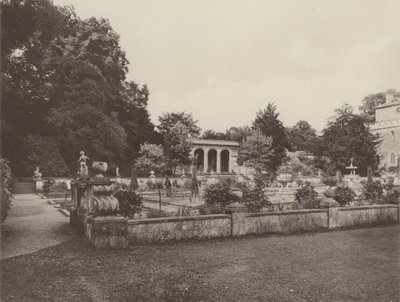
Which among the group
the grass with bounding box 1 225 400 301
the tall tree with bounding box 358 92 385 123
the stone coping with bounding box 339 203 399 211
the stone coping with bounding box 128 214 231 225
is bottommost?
the grass with bounding box 1 225 400 301

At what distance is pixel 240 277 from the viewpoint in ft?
22.4

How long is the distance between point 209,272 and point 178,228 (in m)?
3.16

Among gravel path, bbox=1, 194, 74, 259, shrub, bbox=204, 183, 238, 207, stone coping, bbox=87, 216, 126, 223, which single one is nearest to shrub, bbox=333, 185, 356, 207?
shrub, bbox=204, 183, 238, 207

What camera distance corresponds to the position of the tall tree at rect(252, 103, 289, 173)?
2012 inches

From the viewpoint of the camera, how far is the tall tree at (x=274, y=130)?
51.1 m

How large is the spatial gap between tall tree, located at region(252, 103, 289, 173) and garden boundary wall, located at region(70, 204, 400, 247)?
36.8 meters

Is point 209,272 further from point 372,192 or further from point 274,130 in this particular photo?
point 274,130

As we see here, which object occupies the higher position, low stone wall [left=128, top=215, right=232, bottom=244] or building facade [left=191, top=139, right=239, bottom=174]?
building facade [left=191, top=139, right=239, bottom=174]

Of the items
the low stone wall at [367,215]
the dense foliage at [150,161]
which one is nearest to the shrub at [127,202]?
the low stone wall at [367,215]

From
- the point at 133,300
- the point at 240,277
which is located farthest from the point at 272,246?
the point at 133,300

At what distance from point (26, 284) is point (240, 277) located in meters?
3.29

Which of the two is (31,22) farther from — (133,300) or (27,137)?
(133,300)

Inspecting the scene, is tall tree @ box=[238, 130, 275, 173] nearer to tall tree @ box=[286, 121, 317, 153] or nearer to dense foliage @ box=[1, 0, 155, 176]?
dense foliage @ box=[1, 0, 155, 176]

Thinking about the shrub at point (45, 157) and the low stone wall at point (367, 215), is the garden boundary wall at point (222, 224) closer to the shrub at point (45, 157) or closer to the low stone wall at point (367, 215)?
the low stone wall at point (367, 215)
